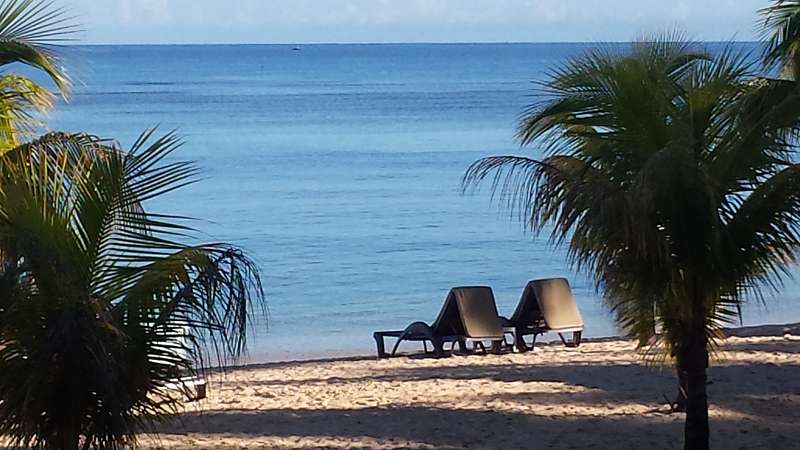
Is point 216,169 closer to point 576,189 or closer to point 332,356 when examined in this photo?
point 332,356

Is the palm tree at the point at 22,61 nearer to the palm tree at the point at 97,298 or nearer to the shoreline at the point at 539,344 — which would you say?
the palm tree at the point at 97,298

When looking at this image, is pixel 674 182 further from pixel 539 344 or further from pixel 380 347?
pixel 539 344

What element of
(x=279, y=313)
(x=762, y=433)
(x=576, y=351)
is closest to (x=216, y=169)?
(x=279, y=313)

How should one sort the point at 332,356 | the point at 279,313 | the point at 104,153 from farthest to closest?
the point at 279,313 → the point at 332,356 → the point at 104,153

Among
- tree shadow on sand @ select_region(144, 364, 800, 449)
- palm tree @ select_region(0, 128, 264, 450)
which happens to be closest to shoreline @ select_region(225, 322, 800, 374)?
tree shadow on sand @ select_region(144, 364, 800, 449)

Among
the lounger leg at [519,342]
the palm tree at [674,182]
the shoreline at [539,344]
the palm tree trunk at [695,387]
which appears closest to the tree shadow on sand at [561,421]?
the palm tree trunk at [695,387]

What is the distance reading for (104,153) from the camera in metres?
5.88

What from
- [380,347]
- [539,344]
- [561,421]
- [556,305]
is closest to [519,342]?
[556,305]

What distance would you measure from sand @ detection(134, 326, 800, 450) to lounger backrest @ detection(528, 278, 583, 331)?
0.58 meters

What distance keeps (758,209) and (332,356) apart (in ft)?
31.3

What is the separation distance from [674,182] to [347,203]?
2673cm

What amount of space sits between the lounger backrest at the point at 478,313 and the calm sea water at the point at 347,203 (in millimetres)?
2807

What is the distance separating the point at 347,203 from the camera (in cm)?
3388

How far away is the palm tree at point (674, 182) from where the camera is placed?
24.0 ft
